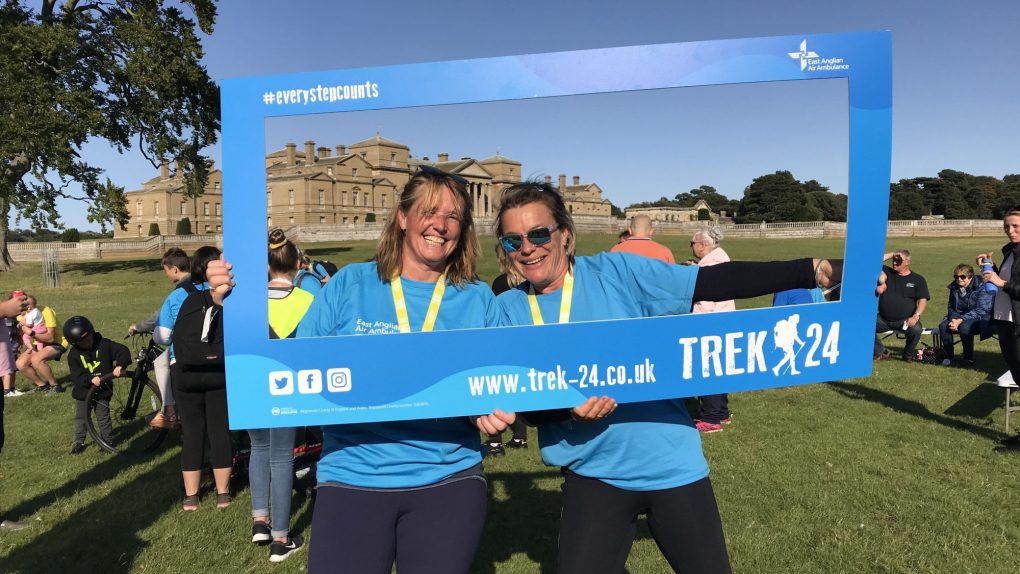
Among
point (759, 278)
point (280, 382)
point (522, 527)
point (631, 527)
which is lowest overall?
point (522, 527)

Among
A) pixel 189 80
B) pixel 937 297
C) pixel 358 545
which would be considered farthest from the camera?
pixel 189 80

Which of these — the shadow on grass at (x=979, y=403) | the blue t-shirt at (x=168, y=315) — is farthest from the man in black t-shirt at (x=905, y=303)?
the blue t-shirt at (x=168, y=315)

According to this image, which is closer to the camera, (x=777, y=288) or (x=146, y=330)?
(x=777, y=288)

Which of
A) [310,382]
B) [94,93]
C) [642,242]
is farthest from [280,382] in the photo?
[94,93]

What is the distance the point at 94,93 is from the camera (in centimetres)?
3288

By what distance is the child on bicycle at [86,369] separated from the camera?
7.77m

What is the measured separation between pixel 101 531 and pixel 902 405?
10.5 m

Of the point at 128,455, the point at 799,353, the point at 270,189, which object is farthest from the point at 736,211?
the point at 128,455

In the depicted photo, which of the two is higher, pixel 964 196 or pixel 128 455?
pixel 964 196

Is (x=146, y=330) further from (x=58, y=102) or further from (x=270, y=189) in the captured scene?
(x=58, y=102)

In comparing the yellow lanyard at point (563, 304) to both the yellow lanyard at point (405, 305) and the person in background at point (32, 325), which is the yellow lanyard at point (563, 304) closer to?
the yellow lanyard at point (405, 305)

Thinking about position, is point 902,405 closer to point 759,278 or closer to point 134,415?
point 759,278

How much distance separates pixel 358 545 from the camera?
2367 millimetres

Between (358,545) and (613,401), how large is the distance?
1.16 metres
